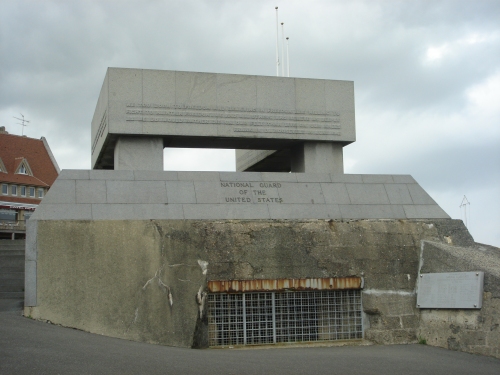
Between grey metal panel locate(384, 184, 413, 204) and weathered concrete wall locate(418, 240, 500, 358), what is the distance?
4.34 feet

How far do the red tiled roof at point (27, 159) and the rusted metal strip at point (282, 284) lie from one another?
132 feet

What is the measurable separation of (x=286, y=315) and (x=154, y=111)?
223 inches

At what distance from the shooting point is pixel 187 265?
1130 centimetres

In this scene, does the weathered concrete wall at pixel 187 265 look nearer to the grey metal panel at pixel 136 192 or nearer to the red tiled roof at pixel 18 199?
the grey metal panel at pixel 136 192

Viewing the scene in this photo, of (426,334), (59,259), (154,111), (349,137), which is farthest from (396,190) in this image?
(59,259)

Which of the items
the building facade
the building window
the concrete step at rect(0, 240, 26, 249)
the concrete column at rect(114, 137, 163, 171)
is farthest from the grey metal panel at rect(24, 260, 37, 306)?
the building window

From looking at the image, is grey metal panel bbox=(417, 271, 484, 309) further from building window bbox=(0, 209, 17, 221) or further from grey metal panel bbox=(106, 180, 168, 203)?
building window bbox=(0, 209, 17, 221)

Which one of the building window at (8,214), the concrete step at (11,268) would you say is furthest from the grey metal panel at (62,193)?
the building window at (8,214)

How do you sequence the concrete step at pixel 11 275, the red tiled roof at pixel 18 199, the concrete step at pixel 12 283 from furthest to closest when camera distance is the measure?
the red tiled roof at pixel 18 199
the concrete step at pixel 11 275
the concrete step at pixel 12 283

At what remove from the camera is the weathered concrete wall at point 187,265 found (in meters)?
10.8

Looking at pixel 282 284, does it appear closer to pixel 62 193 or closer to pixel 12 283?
pixel 62 193

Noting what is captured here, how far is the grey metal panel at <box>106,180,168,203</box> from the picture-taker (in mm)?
11859

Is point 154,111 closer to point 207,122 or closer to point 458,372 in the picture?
Result: point 207,122

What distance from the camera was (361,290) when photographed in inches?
479
